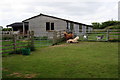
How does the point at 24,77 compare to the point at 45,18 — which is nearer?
the point at 24,77

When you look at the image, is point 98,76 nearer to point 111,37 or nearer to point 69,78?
point 69,78

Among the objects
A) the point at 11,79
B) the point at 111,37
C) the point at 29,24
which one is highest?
the point at 29,24

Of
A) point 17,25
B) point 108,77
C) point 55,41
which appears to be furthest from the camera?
point 17,25

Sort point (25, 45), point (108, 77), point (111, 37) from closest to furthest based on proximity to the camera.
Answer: point (108, 77), point (25, 45), point (111, 37)

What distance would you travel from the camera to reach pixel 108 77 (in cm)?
413

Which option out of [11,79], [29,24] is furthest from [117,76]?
[29,24]

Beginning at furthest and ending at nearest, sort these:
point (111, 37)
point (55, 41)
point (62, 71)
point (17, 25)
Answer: point (17, 25), point (111, 37), point (55, 41), point (62, 71)

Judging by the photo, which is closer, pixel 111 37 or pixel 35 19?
pixel 111 37

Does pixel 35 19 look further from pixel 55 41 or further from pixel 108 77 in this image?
pixel 108 77

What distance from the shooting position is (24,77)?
14.2 feet

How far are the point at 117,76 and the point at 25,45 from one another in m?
7.08

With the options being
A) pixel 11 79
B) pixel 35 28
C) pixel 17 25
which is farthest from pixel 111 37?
pixel 17 25

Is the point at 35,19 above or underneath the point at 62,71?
above

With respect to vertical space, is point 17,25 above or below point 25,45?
above
